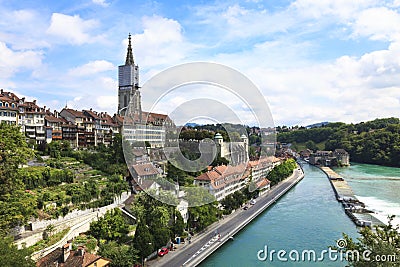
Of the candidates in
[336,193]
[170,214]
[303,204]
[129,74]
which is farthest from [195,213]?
[129,74]

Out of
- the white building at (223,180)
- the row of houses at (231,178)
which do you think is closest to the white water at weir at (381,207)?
the row of houses at (231,178)

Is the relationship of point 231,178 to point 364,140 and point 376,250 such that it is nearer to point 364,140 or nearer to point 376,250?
point 376,250

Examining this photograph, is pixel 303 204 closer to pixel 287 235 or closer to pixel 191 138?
pixel 287 235

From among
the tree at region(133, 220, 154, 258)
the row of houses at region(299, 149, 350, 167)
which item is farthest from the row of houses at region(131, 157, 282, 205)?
the row of houses at region(299, 149, 350, 167)

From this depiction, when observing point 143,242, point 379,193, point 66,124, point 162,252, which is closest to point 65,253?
point 143,242

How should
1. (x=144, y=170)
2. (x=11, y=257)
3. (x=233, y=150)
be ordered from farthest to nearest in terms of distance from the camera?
(x=233, y=150) → (x=144, y=170) → (x=11, y=257)

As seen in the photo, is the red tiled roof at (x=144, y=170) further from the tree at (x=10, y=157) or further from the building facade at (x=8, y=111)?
the building facade at (x=8, y=111)
